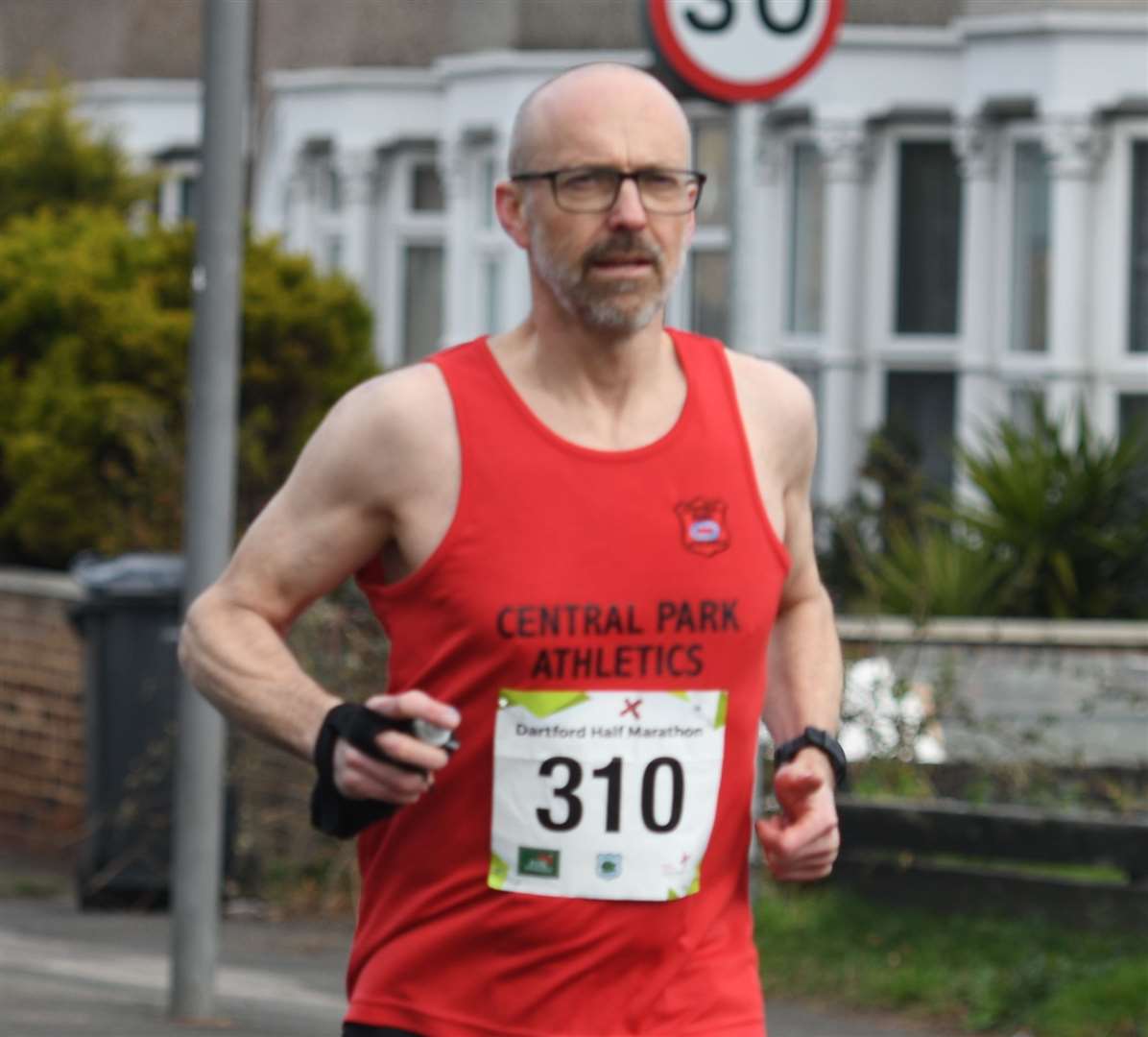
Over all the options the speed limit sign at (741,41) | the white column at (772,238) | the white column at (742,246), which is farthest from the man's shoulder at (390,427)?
the white column at (772,238)

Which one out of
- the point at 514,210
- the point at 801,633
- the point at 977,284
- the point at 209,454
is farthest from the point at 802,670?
the point at 977,284

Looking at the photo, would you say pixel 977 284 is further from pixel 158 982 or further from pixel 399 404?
pixel 399 404

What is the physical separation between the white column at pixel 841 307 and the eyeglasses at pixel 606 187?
14.9 m

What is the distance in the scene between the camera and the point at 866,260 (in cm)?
1903

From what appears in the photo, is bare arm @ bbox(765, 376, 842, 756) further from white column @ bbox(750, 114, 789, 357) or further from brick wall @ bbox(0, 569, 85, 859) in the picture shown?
white column @ bbox(750, 114, 789, 357)

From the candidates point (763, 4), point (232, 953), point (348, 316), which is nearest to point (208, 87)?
point (763, 4)

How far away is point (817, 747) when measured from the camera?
3.85 m

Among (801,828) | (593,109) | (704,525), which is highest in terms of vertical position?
(593,109)

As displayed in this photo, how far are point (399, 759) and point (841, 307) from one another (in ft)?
52.0

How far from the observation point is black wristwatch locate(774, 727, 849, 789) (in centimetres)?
384

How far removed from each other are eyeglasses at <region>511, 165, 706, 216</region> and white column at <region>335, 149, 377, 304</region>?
18.7 m

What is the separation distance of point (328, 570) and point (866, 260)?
1550 centimetres

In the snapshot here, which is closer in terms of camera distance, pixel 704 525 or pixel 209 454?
pixel 704 525

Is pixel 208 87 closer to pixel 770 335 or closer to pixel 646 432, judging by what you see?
pixel 646 432
